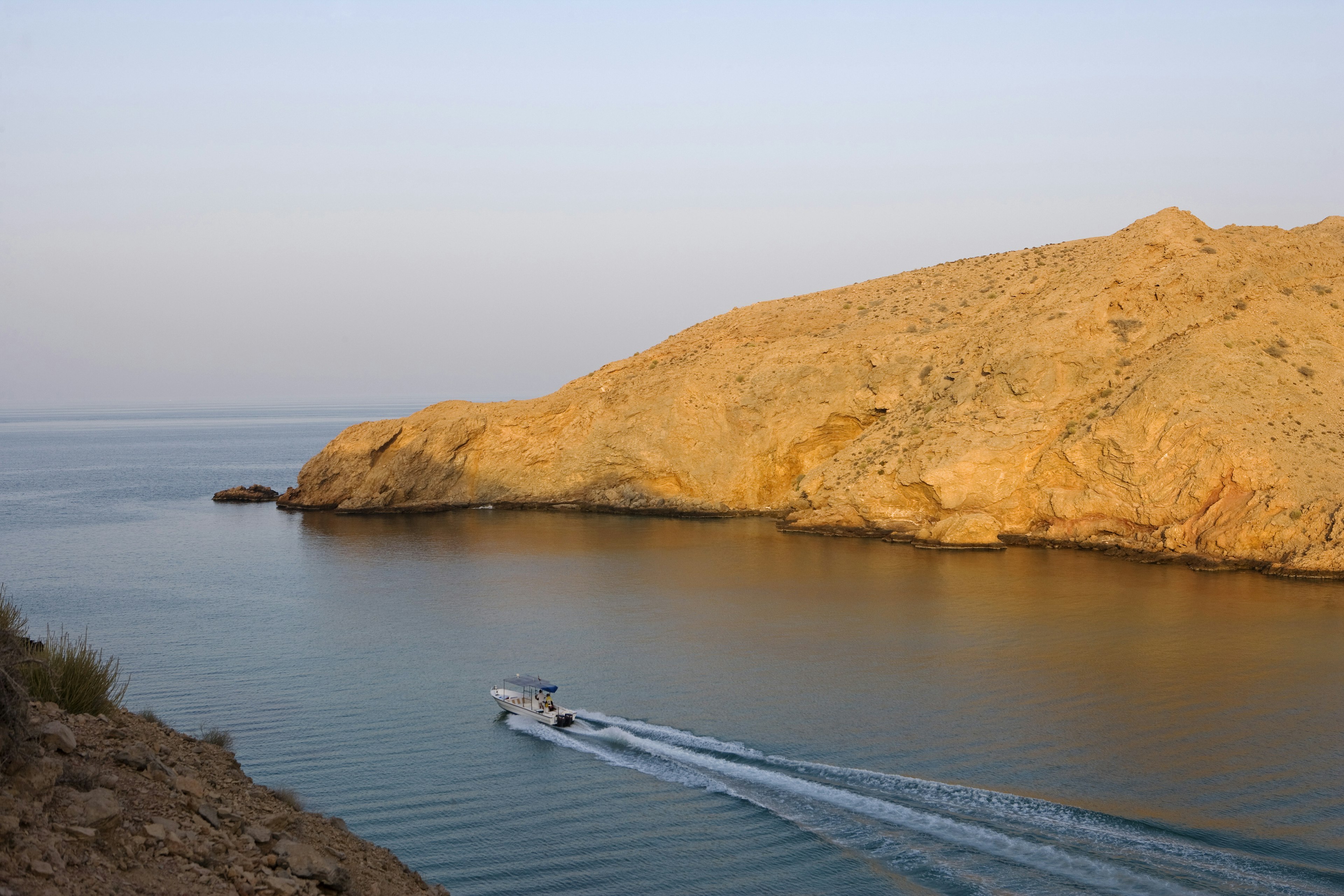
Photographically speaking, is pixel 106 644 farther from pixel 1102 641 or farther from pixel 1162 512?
pixel 1162 512

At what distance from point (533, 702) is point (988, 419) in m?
34.2

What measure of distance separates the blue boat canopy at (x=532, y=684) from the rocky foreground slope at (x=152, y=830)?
40.3 feet

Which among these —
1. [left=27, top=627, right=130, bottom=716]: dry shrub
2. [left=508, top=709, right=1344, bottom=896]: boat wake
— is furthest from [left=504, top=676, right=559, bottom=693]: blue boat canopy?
[left=27, top=627, right=130, bottom=716]: dry shrub

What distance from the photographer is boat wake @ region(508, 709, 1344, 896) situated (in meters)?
15.6

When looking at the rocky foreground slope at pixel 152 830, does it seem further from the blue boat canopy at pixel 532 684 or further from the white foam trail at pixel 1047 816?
the blue boat canopy at pixel 532 684

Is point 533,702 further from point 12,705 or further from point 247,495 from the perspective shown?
point 247,495

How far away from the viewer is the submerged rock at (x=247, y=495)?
Result: 244 ft

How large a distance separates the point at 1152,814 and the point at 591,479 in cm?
5159

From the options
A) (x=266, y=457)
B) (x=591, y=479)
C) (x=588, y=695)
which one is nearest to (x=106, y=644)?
(x=588, y=695)

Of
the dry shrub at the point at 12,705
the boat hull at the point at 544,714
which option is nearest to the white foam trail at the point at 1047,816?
the boat hull at the point at 544,714

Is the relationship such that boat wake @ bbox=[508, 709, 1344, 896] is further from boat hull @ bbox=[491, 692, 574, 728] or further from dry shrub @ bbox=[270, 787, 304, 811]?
dry shrub @ bbox=[270, 787, 304, 811]

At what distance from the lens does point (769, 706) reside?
25.3m

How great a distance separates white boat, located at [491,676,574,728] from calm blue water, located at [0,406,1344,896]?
17.1 inches

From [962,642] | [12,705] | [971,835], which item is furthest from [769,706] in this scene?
[12,705]
